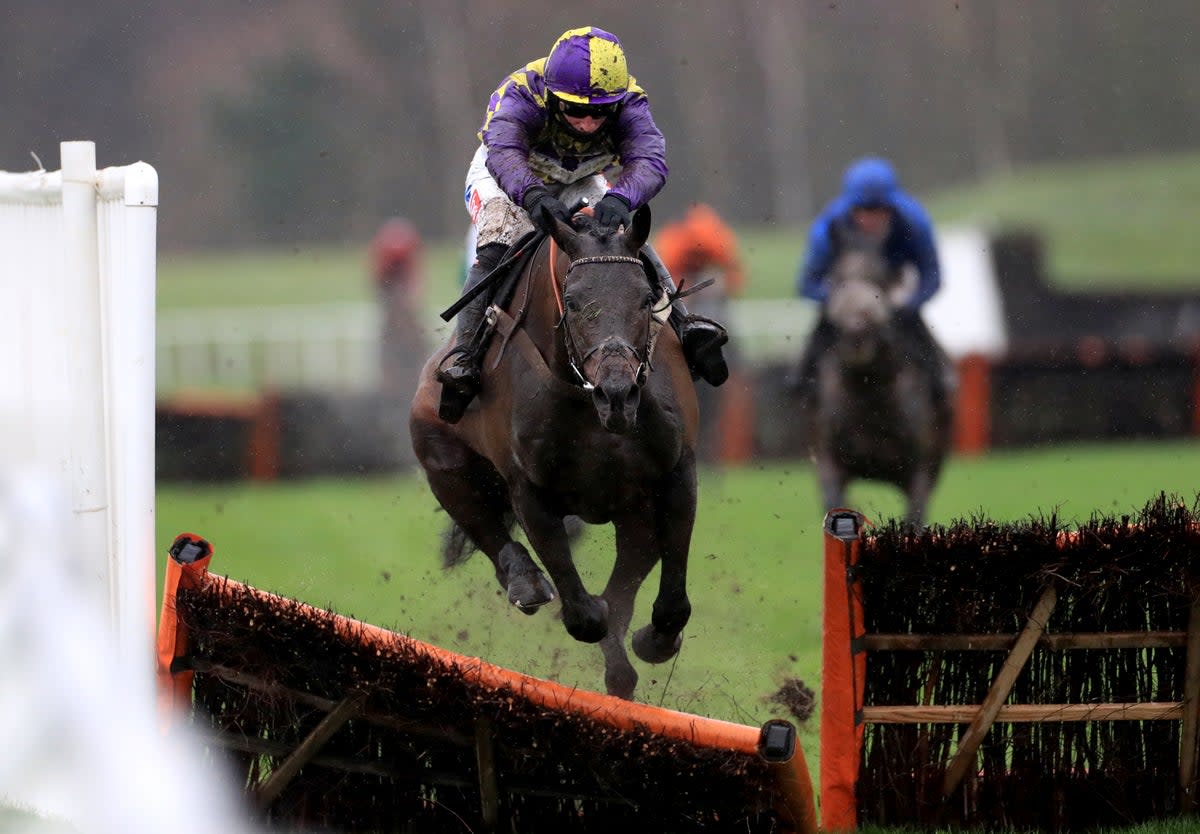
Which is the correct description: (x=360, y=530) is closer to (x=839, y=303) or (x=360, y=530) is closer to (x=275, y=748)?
(x=839, y=303)

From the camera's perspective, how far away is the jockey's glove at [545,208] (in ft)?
16.1

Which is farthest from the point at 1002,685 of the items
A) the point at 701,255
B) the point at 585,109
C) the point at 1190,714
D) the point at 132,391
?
the point at 701,255

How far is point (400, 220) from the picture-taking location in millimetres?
28984

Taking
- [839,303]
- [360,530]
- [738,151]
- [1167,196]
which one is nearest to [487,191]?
[839,303]

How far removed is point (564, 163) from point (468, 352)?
69 cm

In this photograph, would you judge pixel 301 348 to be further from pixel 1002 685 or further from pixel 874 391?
pixel 1002 685

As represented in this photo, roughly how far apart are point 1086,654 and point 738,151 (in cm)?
2286

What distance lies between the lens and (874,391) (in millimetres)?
8742

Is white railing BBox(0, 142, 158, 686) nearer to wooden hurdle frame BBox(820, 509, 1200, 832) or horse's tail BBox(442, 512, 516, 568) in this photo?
wooden hurdle frame BBox(820, 509, 1200, 832)

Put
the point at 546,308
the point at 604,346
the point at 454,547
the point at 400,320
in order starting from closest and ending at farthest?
the point at 604,346, the point at 546,308, the point at 454,547, the point at 400,320

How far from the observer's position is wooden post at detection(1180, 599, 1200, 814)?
473cm

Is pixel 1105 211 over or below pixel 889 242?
over

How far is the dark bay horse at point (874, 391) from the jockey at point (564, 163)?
3.03 meters

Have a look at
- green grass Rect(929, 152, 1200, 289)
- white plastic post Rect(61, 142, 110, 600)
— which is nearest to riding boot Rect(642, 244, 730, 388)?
white plastic post Rect(61, 142, 110, 600)
